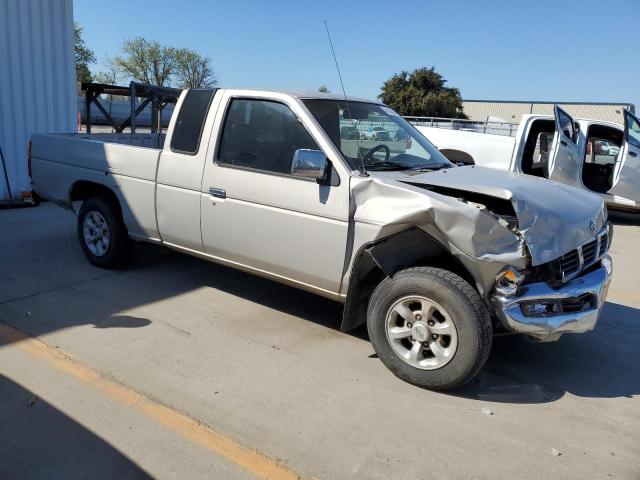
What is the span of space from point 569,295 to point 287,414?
197 cm

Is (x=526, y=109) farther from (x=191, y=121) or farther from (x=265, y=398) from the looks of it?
(x=265, y=398)

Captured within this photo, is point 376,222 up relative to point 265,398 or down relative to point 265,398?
up

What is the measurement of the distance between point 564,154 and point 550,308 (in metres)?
6.58

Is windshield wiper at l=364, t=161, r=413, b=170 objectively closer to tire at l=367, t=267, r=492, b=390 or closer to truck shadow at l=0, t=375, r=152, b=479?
tire at l=367, t=267, r=492, b=390

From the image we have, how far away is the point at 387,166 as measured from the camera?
421 cm

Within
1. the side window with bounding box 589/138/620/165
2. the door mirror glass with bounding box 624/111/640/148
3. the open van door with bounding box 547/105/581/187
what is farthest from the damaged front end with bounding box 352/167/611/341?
the side window with bounding box 589/138/620/165

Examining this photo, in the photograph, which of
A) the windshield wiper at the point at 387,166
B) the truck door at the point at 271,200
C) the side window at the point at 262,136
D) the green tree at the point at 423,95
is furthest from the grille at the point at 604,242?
the green tree at the point at 423,95

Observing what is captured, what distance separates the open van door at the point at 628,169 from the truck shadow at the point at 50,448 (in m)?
10.3

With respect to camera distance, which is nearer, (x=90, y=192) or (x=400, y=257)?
(x=400, y=257)

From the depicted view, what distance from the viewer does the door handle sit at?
4.46m

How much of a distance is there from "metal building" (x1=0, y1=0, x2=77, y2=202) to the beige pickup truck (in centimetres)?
Result: 544

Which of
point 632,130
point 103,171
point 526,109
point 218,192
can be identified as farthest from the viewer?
point 526,109

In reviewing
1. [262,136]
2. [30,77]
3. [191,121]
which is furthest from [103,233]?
[30,77]

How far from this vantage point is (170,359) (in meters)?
3.87
